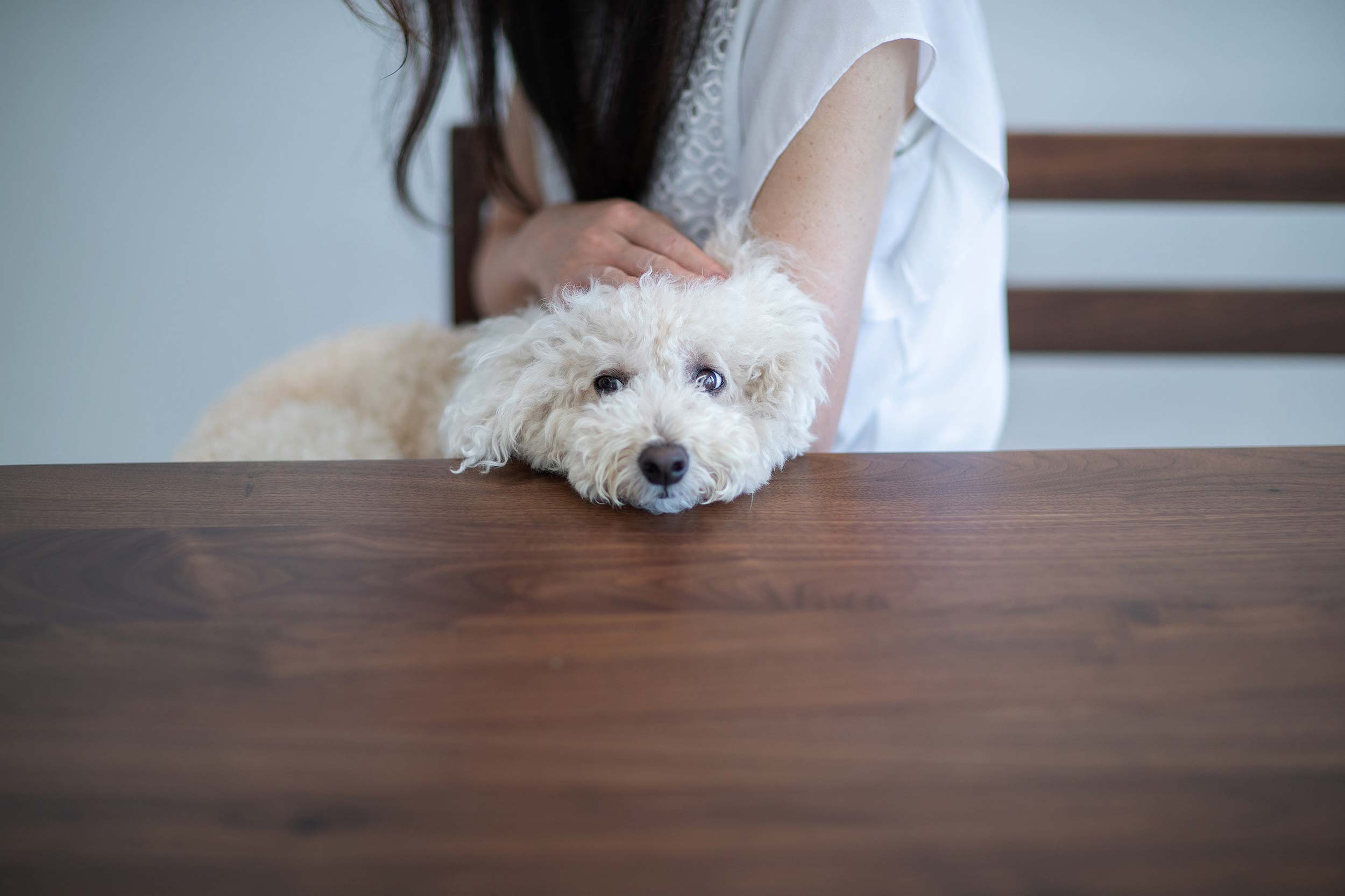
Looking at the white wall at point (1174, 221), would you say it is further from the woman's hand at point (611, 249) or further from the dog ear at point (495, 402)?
the dog ear at point (495, 402)

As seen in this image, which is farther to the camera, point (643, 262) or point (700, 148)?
point (700, 148)

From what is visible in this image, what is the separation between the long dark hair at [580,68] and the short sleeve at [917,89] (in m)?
0.09

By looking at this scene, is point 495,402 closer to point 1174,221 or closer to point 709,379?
point 709,379

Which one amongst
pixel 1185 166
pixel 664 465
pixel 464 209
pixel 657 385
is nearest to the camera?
pixel 664 465

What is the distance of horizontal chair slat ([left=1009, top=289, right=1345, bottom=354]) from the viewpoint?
146cm

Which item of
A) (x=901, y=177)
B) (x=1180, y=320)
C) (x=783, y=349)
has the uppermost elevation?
(x=901, y=177)

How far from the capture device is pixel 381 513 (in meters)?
0.52

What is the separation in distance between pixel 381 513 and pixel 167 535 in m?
0.12

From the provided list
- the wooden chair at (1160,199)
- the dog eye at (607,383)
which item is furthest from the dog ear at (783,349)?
the wooden chair at (1160,199)

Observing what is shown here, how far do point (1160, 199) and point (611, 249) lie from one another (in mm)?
1155

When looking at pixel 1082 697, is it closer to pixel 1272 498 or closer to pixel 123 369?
pixel 1272 498

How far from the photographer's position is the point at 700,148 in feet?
3.01

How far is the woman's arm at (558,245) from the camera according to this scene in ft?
2.39

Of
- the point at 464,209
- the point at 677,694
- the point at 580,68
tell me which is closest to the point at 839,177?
the point at 580,68
